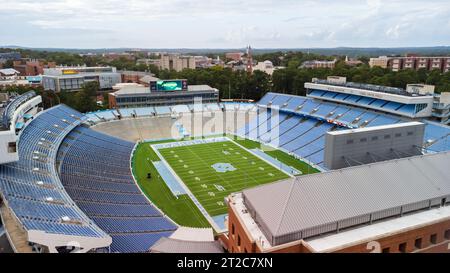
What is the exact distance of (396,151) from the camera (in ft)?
81.4

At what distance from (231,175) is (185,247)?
806 inches

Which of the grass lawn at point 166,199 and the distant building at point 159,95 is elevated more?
the distant building at point 159,95

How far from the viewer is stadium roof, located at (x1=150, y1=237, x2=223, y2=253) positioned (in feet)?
49.3

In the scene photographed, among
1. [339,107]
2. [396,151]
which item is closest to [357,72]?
[339,107]

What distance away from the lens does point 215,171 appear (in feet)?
121

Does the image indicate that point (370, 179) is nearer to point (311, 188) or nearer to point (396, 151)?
point (311, 188)

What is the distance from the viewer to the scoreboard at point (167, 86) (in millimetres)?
57344

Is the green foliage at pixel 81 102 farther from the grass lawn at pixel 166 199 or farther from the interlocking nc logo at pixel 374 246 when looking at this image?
the interlocking nc logo at pixel 374 246

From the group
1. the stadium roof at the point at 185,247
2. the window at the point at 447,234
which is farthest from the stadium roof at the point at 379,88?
the stadium roof at the point at 185,247

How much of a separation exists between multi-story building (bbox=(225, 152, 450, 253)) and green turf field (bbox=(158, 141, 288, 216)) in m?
13.8

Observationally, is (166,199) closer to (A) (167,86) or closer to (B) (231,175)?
(B) (231,175)

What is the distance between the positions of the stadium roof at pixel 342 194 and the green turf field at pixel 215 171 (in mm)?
13888

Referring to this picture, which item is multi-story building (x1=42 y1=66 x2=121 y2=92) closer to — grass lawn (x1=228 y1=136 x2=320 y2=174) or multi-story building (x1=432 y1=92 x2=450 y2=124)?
grass lawn (x1=228 y1=136 x2=320 y2=174)
